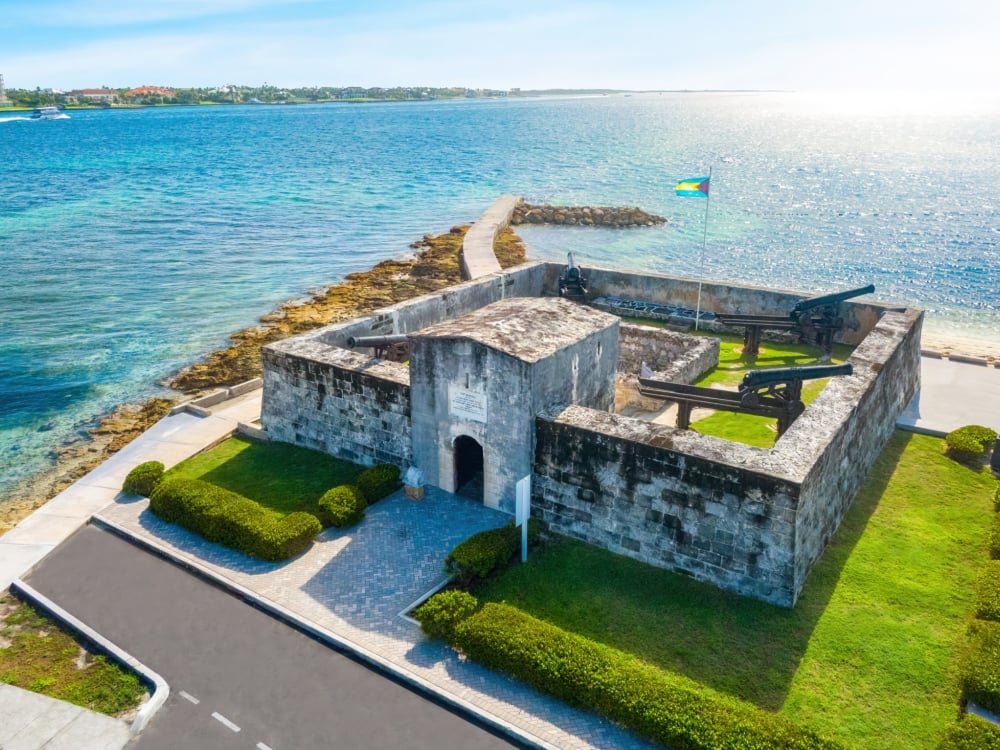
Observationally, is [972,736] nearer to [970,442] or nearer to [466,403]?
[970,442]

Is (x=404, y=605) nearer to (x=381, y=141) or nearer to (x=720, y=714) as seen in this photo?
(x=720, y=714)

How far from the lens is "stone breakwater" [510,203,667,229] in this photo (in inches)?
2544

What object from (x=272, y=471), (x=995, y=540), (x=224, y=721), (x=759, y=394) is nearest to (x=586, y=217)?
(x=759, y=394)

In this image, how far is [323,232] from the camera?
63.5 meters

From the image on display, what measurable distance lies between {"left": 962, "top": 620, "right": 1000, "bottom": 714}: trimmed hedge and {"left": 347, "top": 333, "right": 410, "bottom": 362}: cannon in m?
13.7

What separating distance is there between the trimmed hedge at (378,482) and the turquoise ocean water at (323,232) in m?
13.0

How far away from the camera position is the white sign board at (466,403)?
55.7 ft

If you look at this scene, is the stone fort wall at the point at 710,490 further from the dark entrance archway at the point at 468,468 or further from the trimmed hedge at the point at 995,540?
the trimmed hedge at the point at 995,540

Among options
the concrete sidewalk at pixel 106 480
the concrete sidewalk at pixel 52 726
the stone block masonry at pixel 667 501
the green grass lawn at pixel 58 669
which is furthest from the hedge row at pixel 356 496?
the concrete sidewalk at pixel 106 480

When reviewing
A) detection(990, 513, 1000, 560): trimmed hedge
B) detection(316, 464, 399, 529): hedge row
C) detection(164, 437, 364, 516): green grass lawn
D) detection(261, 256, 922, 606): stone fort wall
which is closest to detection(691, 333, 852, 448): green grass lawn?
detection(261, 256, 922, 606): stone fort wall

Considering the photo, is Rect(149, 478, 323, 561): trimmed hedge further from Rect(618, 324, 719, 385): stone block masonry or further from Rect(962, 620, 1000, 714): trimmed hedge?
Rect(962, 620, 1000, 714): trimmed hedge

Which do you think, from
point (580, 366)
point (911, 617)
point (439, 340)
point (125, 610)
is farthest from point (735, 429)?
point (125, 610)

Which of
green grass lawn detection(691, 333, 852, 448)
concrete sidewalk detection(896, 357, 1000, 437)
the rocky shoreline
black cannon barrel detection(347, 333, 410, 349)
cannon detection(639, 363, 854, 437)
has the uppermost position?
black cannon barrel detection(347, 333, 410, 349)

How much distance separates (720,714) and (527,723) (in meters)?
3.13
